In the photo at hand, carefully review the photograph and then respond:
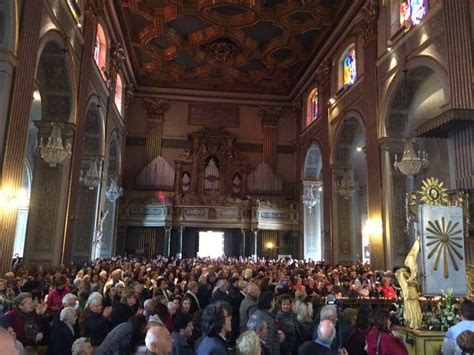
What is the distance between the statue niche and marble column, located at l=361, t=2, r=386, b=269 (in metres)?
11.1

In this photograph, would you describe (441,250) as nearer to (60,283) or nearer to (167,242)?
(60,283)

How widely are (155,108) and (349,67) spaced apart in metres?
13.0

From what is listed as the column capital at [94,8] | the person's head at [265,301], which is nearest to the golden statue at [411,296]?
the person's head at [265,301]

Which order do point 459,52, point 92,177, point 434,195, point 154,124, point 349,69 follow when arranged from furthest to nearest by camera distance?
point 154,124 → point 349,69 → point 92,177 → point 459,52 → point 434,195

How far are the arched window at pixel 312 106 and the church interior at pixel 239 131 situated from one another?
0.14 meters

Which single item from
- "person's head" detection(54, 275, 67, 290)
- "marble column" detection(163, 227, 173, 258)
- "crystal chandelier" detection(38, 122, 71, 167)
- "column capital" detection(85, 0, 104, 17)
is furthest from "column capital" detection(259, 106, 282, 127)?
"person's head" detection(54, 275, 67, 290)

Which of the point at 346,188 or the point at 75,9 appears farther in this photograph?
the point at 346,188

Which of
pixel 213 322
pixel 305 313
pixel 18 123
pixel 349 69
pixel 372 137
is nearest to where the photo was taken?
pixel 213 322

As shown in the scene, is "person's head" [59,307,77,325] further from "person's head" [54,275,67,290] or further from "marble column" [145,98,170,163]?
"marble column" [145,98,170,163]

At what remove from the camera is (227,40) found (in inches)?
881

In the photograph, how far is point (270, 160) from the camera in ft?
86.7

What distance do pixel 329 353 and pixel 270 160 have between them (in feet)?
75.3

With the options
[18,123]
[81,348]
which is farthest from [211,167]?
[81,348]

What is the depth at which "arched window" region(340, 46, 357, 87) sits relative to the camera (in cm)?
1745
